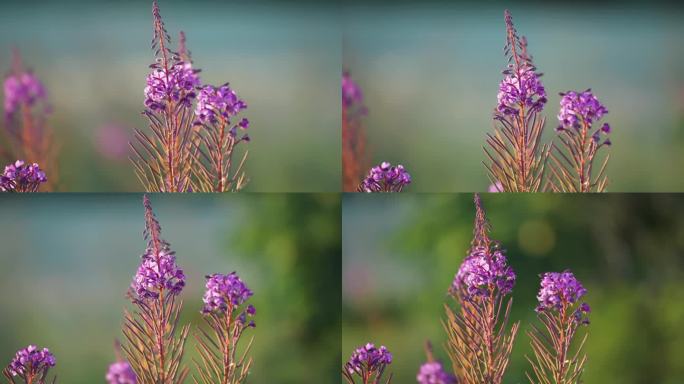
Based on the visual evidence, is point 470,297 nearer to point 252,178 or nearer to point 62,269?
point 252,178

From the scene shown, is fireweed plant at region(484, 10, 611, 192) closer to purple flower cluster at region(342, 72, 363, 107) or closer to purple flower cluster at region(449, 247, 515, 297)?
purple flower cluster at region(449, 247, 515, 297)

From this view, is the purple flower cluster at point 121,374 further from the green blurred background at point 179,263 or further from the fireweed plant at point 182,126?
the fireweed plant at point 182,126

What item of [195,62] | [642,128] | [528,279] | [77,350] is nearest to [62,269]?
[77,350]

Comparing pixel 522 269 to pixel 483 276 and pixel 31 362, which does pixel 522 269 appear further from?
pixel 31 362

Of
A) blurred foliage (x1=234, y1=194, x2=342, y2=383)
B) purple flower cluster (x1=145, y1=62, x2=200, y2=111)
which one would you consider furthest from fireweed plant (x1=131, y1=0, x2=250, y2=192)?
blurred foliage (x1=234, y1=194, x2=342, y2=383)

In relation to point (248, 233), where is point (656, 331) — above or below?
below

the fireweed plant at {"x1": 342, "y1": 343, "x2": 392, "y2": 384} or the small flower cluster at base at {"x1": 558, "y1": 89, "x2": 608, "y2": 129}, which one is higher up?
the small flower cluster at base at {"x1": 558, "y1": 89, "x2": 608, "y2": 129}

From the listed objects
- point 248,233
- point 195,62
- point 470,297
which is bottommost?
point 470,297
